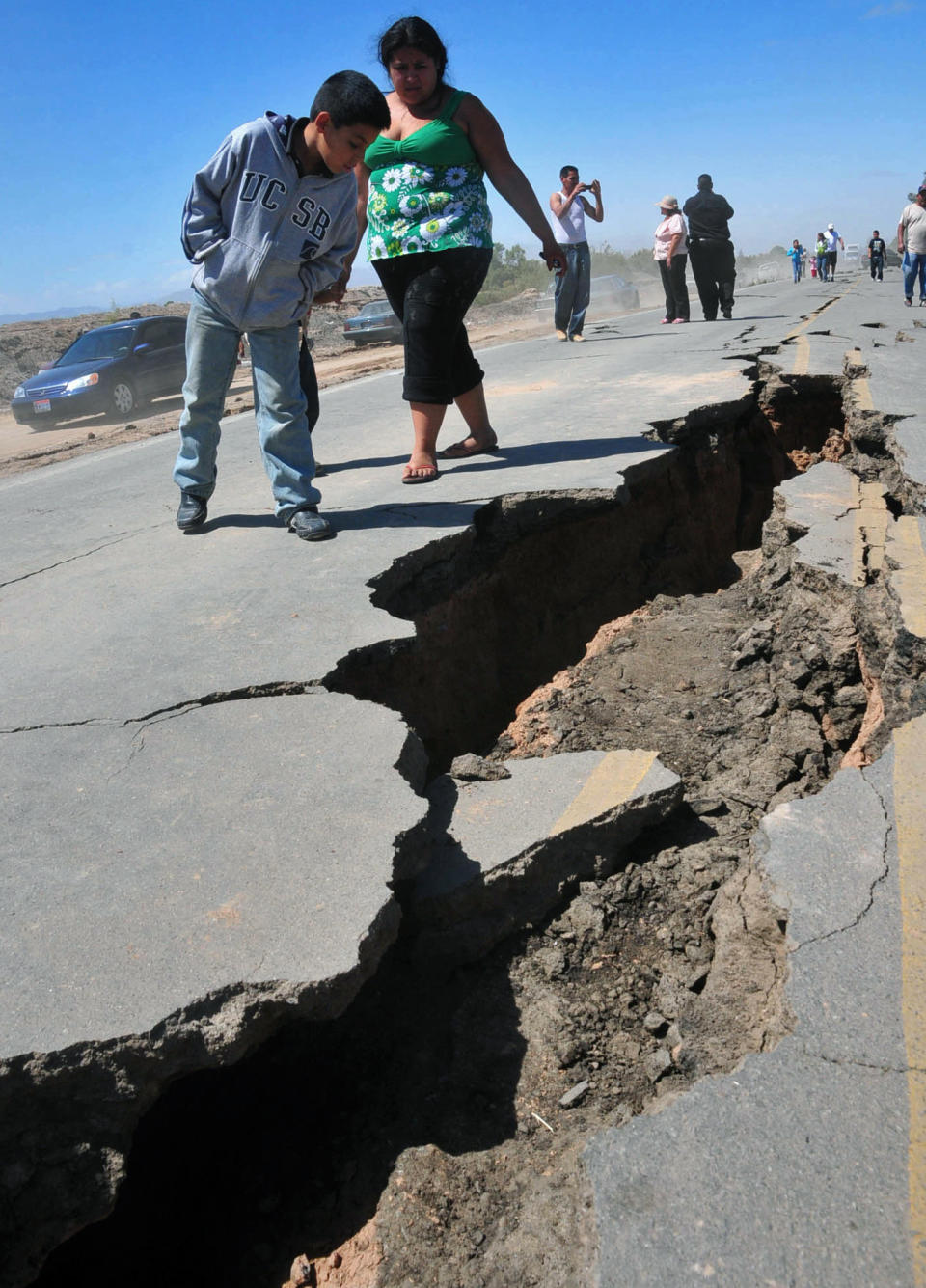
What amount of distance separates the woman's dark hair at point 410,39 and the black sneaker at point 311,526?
2040 millimetres

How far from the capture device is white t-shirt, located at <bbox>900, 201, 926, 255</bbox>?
1605 centimetres

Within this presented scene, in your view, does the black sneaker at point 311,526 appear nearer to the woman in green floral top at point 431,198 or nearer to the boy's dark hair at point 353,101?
the woman in green floral top at point 431,198

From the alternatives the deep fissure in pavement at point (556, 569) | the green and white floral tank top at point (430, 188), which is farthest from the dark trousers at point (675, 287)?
the green and white floral tank top at point (430, 188)

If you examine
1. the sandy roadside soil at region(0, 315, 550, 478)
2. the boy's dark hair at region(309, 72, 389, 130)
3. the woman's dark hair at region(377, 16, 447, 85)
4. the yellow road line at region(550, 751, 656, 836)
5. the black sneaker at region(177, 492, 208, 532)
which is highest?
the woman's dark hair at region(377, 16, 447, 85)

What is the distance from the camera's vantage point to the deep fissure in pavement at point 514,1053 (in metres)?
1.84

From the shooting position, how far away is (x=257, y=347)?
4102mm

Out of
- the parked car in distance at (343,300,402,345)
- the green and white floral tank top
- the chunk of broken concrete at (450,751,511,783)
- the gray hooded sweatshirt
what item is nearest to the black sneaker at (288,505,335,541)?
the gray hooded sweatshirt

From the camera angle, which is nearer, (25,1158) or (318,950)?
(25,1158)

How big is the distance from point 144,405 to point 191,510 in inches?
421

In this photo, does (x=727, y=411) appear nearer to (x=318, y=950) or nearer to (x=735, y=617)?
(x=735, y=617)

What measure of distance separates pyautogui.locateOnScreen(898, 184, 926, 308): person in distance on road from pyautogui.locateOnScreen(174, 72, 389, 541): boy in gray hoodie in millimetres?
14930

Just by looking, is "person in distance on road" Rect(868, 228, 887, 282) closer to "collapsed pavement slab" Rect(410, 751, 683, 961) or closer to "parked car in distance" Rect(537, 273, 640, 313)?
"parked car in distance" Rect(537, 273, 640, 313)

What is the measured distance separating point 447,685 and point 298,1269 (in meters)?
2.44

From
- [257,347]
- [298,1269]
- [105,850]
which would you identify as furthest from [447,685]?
[298,1269]
